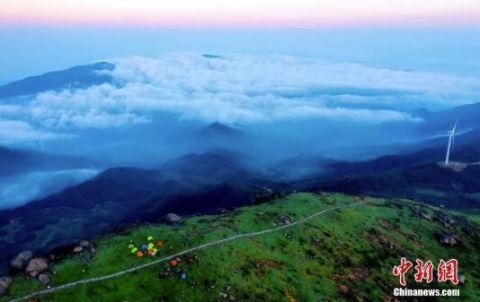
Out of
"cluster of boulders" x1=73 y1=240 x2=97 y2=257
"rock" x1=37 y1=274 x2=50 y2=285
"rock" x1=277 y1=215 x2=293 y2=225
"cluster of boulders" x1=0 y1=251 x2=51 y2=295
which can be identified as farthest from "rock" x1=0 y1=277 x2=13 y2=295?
"rock" x1=277 y1=215 x2=293 y2=225

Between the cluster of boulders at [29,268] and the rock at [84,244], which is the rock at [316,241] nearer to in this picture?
the rock at [84,244]

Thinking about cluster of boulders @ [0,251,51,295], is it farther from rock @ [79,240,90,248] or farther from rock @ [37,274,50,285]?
rock @ [79,240,90,248]

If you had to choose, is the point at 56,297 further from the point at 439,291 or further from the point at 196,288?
the point at 439,291

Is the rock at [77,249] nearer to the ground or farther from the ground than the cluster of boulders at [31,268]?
nearer to the ground

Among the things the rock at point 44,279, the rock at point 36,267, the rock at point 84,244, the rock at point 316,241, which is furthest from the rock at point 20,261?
the rock at point 316,241

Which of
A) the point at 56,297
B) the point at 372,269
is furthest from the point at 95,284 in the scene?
the point at 372,269
